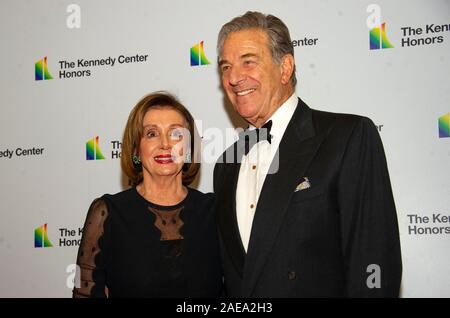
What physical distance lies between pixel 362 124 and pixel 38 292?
3.06 m

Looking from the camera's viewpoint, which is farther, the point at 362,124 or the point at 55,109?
the point at 55,109

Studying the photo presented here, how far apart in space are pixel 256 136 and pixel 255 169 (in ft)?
0.71

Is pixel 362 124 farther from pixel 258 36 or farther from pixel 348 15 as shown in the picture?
pixel 348 15

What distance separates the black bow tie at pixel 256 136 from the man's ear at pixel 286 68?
248 mm

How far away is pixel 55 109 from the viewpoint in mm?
4164

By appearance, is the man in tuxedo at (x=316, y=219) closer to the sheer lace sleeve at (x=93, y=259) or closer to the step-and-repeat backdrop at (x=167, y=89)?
the sheer lace sleeve at (x=93, y=259)

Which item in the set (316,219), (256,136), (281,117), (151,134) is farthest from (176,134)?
(316,219)

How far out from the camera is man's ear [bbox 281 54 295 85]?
2604 mm

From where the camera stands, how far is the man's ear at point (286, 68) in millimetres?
2604

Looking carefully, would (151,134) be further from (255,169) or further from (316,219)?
(316,219)

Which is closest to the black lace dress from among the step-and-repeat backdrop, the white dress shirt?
the white dress shirt

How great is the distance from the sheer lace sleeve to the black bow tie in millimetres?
838

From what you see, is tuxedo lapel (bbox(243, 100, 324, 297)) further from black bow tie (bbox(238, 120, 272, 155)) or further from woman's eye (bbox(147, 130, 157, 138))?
woman's eye (bbox(147, 130, 157, 138))
